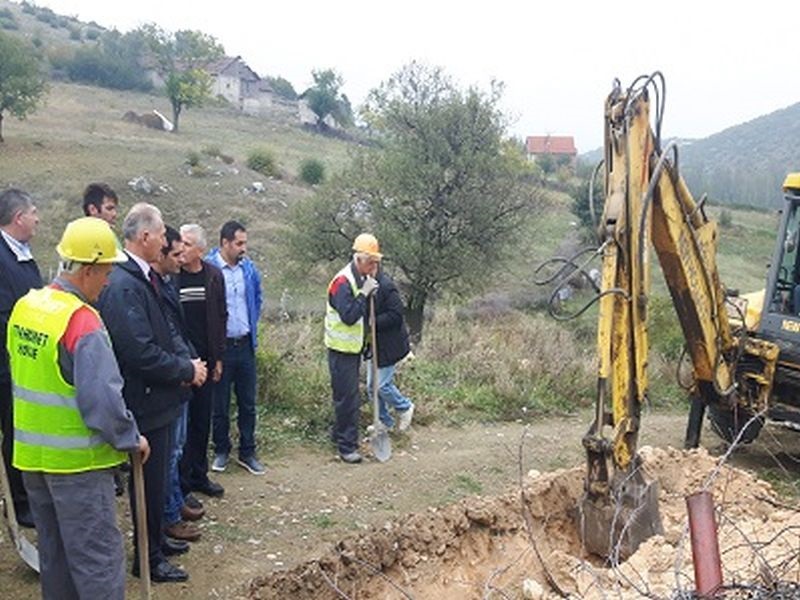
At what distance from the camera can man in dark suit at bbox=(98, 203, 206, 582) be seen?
4.40 m

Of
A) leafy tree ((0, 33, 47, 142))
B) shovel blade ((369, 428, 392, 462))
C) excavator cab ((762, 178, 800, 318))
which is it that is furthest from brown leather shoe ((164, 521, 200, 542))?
leafy tree ((0, 33, 47, 142))

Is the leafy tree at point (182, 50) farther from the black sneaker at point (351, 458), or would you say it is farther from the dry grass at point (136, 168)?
the black sneaker at point (351, 458)

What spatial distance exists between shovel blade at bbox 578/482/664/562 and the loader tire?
7.76 ft

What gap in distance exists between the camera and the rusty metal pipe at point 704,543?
248 cm

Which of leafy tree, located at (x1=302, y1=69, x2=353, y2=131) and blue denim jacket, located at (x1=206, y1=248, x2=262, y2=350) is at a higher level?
leafy tree, located at (x1=302, y1=69, x2=353, y2=131)

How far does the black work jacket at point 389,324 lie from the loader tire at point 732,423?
3.03 meters

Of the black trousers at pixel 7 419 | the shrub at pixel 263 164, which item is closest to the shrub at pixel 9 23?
the shrub at pixel 263 164

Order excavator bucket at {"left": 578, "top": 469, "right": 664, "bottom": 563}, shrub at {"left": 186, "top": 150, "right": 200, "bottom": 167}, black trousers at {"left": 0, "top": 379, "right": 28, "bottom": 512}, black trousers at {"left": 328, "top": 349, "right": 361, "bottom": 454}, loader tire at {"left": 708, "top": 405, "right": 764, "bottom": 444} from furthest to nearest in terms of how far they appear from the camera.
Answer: shrub at {"left": 186, "top": 150, "right": 200, "bottom": 167}
loader tire at {"left": 708, "top": 405, "right": 764, "bottom": 444}
black trousers at {"left": 328, "top": 349, "right": 361, "bottom": 454}
excavator bucket at {"left": 578, "top": 469, "right": 664, "bottom": 563}
black trousers at {"left": 0, "top": 379, "right": 28, "bottom": 512}

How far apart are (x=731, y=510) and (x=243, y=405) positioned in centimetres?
377

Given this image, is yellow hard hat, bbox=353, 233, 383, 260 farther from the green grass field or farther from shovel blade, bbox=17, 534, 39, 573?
shovel blade, bbox=17, 534, 39, 573

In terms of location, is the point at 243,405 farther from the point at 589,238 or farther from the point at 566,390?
the point at 589,238

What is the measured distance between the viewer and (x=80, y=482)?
356cm

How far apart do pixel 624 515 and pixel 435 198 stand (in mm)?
17356

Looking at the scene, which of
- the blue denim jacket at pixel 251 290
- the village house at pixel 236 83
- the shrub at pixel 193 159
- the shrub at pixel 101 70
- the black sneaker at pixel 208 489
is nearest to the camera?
the black sneaker at pixel 208 489
